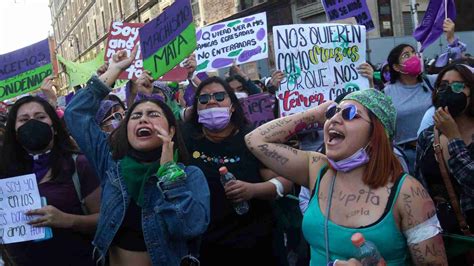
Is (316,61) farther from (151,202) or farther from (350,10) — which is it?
(151,202)

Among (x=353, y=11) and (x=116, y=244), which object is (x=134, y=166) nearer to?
(x=116, y=244)

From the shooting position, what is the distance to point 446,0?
6.26 m

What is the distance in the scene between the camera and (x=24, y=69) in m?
6.92

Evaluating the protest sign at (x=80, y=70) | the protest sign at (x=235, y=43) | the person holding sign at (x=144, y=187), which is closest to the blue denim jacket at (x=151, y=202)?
the person holding sign at (x=144, y=187)

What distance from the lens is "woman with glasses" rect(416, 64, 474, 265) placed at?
2703 mm

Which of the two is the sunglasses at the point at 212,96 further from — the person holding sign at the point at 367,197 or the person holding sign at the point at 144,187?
the person holding sign at the point at 367,197

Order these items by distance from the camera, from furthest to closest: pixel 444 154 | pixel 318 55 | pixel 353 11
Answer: pixel 353 11 → pixel 318 55 → pixel 444 154

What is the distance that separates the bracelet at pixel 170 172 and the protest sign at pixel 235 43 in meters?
4.79

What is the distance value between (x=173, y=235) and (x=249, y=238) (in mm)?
717

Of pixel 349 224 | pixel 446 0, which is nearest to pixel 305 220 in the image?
pixel 349 224

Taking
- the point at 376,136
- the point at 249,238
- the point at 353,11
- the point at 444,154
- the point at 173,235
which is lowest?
the point at 249,238

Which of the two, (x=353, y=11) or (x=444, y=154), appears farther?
(x=353, y=11)

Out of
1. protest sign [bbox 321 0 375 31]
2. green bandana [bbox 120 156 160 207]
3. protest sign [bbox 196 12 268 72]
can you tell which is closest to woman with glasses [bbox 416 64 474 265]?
green bandana [bbox 120 156 160 207]

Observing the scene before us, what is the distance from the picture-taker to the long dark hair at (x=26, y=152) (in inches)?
115
